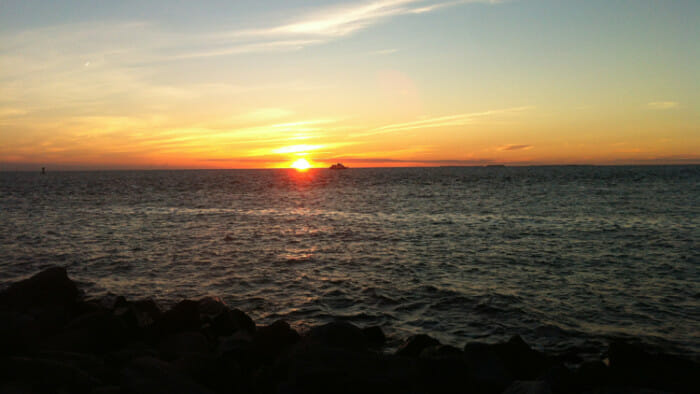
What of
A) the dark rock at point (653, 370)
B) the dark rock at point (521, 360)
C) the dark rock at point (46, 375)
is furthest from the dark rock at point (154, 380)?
the dark rock at point (653, 370)

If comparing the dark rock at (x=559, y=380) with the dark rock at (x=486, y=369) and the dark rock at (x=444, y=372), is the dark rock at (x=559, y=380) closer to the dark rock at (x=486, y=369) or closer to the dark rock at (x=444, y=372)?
the dark rock at (x=486, y=369)

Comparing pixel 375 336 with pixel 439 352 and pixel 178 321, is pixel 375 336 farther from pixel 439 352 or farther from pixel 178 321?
pixel 178 321

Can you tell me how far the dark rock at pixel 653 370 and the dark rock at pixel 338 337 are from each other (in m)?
4.52

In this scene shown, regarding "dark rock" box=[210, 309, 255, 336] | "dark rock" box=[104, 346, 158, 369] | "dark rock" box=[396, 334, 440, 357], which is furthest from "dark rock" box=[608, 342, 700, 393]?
"dark rock" box=[104, 346, 158, 369]

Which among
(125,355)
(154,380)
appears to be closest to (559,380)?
(154,380)

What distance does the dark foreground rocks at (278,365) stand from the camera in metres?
7.07

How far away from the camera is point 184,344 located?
949 centimetres

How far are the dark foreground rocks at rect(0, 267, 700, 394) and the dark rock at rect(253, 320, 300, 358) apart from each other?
2cm

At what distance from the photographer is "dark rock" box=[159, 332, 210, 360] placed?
9.17 metres

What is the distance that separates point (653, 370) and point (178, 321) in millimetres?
9708

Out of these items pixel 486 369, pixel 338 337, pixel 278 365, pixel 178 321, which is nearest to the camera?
pixel 278 365

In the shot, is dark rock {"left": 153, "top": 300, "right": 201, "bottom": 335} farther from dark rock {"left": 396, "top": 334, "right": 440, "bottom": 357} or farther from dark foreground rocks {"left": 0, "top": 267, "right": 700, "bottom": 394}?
dark rock {"left": 396, "top": 334, "right": 440, "bottom": 357}

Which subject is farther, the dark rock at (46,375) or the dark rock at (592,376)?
the dark rock at (592,376)

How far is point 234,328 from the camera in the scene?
35.8 feet
